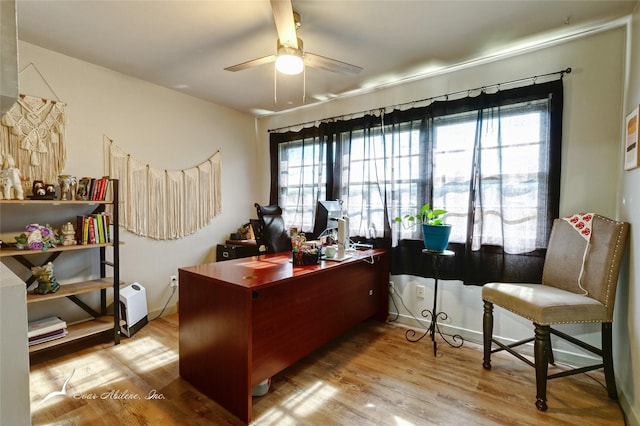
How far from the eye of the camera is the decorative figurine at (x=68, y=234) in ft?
8.07

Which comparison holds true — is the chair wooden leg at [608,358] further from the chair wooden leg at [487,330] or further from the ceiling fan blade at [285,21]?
the ceiling fan blade at [285,21]

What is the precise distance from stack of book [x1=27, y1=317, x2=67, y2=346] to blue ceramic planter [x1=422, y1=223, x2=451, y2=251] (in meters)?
3.07

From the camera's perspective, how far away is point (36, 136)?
2467mm

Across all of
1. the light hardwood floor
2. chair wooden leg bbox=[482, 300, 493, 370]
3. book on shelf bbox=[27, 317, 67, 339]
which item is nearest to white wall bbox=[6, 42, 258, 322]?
book on shelf bbox=[27, 317, 67, 339]

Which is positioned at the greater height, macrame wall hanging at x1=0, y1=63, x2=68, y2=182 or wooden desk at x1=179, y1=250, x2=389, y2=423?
macrame wall hanging at x1=0, y1=63, x2=68, y2=182

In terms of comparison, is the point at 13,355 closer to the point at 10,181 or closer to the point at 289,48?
the point at 289,48

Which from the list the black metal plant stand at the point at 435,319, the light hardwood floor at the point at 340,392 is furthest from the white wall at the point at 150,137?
the black metal plant stand at the point at 435,319

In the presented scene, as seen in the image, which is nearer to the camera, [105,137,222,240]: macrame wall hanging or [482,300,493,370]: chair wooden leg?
[482,300,493,370]: chair wooden leg

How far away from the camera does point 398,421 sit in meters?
1.71

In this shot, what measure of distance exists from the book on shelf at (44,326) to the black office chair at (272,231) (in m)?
1.76

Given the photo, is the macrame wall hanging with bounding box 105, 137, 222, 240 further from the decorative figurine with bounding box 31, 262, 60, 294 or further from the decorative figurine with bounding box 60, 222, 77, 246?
the decorative figurine with bounding box 31, 262, 60, 294

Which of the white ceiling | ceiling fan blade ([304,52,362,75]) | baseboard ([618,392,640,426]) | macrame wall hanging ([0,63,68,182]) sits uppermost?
the white ceiling

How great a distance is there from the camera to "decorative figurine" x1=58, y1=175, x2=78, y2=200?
2.46 meters

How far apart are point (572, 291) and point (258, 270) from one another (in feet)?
7.22
